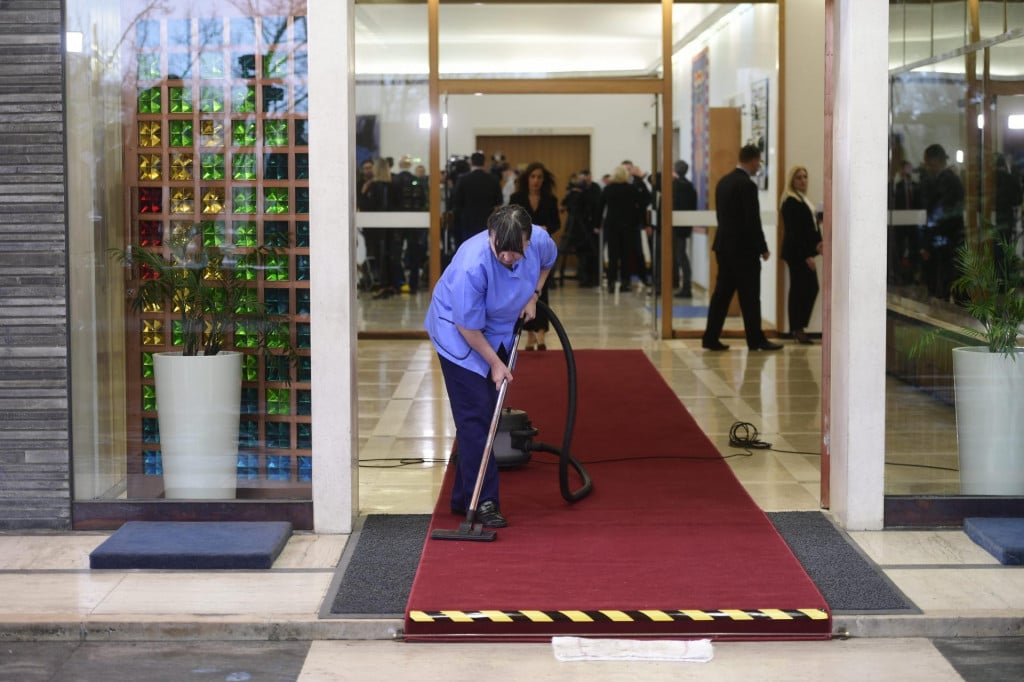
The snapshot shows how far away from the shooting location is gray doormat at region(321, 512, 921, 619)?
4.66 m

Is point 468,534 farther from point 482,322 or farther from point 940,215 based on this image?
point 940,215

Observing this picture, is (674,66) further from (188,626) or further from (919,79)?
(188,626)

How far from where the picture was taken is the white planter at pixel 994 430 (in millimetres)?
5770

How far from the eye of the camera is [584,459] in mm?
7070

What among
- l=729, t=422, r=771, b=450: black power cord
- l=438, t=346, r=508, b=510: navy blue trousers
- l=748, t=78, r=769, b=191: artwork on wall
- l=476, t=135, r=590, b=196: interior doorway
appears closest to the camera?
l=438, t=346, r=508, b=510: navy blue trousers

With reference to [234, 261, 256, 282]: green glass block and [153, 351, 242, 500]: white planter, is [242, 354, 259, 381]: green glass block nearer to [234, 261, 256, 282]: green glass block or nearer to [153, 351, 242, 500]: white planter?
[153, 351, 242, 500]: white planter

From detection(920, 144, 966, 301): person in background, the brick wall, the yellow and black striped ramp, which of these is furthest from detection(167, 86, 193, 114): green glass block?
detection(920, 144, 966, 301): person in background

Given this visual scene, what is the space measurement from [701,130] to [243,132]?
792 cm

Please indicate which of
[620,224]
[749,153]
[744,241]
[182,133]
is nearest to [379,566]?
[182,133]

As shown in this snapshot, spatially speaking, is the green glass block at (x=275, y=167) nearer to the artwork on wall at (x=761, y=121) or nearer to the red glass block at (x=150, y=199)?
the red glass block at (x=150, y=199)

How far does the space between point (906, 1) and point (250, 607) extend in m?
3.58

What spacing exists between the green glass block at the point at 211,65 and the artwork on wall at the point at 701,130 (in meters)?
7.46

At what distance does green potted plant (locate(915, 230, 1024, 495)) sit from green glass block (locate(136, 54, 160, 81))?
346 cm

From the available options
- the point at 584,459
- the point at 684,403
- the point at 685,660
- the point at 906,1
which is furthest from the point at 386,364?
the point at 685,660
